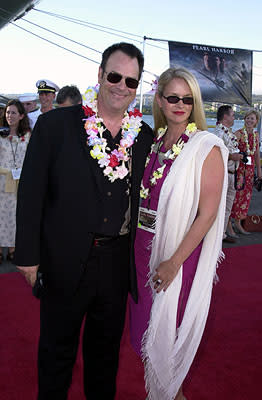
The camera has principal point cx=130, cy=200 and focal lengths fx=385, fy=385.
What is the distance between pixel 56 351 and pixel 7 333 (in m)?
1.16

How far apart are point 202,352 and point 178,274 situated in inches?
41.8

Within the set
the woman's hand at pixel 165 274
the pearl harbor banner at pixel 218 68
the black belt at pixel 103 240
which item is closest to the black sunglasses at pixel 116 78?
the black belt at pixel 103 240

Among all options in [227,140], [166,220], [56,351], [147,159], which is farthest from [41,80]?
[56,351]

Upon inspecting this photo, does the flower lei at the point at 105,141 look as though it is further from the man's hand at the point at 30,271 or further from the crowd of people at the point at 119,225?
the man's hand at the point at 30,271

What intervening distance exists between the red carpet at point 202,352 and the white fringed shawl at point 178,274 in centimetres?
30

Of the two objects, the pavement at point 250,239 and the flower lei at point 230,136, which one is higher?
the flower lei at point 230,136

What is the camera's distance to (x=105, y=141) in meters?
1.79

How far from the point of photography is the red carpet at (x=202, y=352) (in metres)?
2.27

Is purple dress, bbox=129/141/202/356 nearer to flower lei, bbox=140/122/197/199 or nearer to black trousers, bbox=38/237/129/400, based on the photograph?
flower lei, bbox=140/122/197/199

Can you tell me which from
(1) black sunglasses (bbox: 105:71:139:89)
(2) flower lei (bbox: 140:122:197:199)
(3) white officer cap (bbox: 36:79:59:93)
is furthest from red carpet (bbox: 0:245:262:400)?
(3) white officer cap (bbox: 36:79:59:93)

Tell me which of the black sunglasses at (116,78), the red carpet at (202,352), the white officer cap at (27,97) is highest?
the white officer cap at (27,97)

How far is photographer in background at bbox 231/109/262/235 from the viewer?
5746 mm

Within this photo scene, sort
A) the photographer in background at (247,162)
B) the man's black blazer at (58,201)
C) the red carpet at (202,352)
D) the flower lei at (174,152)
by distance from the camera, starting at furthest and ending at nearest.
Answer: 1. the photographer in background at (247,162)
2. the red carpet at (202,352)
3. the flower lei at (174,152)
4. the man's black blazer at (58,201)

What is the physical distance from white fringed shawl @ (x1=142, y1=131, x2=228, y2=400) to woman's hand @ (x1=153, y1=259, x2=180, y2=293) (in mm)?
56
